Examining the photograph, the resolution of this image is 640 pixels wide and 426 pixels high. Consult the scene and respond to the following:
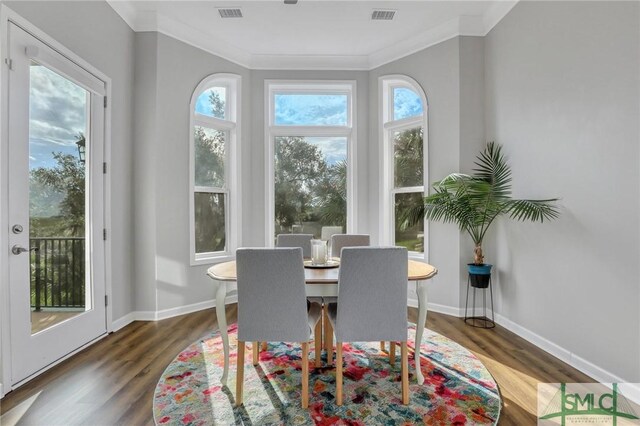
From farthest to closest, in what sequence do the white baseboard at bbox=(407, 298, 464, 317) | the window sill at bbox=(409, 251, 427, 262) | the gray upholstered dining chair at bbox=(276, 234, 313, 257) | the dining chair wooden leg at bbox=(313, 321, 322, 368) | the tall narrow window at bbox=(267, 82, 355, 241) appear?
1. the tall narrow window at bbox=(267, 82, 355, 241)
2. the window sill at bbox=(409, 251, 427, 262)
3. the white baseboard at bbox=(407, 298, 464, 317)
4. the gray upholstered dining chair at bbox=(276, 234, 313, 257)
5. the dining chair wooden leg at bbox=(313, 321, 322, 368)

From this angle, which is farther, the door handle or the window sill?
the window sill

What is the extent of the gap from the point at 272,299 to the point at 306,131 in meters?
3.01

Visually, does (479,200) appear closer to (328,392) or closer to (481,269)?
(481,269)

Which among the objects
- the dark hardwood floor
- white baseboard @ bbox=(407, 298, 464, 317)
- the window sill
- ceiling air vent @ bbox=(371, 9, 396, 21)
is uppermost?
ceiling air vent @ bbox=(371, 9, 396, 21)

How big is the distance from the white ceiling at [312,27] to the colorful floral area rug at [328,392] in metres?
3.32

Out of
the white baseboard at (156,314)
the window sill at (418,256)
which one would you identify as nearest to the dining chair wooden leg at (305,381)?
the white baseboard at (156,314)

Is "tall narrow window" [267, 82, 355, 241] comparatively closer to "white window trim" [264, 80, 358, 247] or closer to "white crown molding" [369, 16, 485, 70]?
"white window trim" [264, 80, 358, 247]

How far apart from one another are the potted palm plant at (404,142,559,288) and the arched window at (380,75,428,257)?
1.83ft

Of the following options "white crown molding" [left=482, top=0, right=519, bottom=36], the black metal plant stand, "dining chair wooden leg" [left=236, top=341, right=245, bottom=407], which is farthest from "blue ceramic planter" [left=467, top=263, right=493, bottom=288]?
"white crown molding" [left=482, top=0, right=519, bottom=36]

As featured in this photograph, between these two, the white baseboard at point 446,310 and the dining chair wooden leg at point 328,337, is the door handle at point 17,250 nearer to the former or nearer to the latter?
the dining chair wooden leg at point 328,337

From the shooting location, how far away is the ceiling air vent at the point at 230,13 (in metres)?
3.36

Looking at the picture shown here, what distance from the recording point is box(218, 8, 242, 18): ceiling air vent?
3363mm

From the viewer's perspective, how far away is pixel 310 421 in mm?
1786

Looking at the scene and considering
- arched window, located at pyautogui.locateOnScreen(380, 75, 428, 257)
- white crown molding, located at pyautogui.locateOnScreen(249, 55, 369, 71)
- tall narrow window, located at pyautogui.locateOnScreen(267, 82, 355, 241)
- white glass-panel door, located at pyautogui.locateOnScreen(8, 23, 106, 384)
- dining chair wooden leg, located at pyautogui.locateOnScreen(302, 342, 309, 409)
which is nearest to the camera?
dining chair wooden leg, located at pyautogui.locateOnScreen(302, 342, 309, 409)
